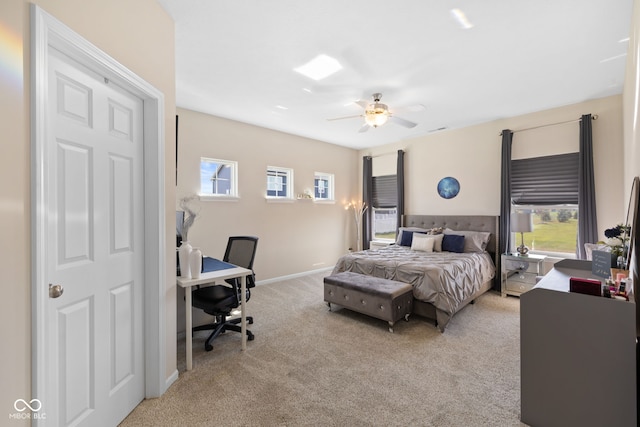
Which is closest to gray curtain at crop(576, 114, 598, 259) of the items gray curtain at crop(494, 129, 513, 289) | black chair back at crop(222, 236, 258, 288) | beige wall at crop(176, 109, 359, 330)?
gray curtain at crop(494, 129, 513, 289)

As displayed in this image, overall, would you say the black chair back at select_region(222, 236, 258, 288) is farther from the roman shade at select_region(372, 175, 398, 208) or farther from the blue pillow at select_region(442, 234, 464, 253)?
the roman shade at select_region(372, 175, 398, 208)

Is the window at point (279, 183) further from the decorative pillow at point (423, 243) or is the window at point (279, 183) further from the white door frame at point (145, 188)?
the white door frame at point (145, 188)

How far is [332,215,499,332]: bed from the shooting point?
10.3 feet

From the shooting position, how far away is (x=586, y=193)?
3.70 meters

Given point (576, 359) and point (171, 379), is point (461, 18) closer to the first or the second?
point (576, 359)

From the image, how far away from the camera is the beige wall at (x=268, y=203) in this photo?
13.9 feet

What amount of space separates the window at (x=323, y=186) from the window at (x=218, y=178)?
6.24 ft

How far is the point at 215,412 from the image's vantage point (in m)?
1.83

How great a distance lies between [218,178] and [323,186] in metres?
2.49

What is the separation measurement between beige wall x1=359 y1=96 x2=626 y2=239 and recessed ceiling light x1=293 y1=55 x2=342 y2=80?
3.34 m

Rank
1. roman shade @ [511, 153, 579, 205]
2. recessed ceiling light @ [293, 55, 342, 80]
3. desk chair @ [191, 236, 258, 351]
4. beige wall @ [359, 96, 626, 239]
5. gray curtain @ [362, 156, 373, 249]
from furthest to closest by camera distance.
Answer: gray curtain @ [362, 156, 373, 249], roman shade @ [511, 153, 579, 205], beige wall @ [359, 96, 626, 239], recessed ceiling light @ [293, 55, 342, 80], desk chair @ [191, 236, 258, 351]

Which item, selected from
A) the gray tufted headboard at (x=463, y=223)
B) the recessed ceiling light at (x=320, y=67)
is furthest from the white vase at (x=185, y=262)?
the gray tufted headboard at (x=463, y=223)

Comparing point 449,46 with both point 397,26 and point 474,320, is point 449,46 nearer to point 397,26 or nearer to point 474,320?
point 397,26

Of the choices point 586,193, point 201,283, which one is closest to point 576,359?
point 201,283
